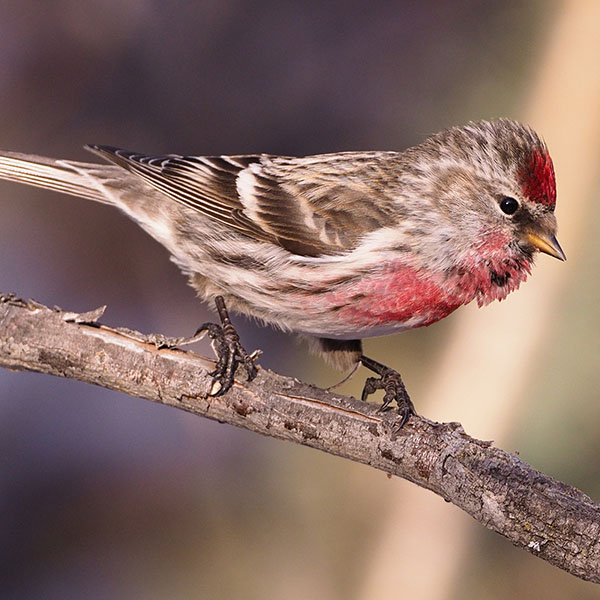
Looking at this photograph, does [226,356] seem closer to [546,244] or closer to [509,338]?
[546,244]

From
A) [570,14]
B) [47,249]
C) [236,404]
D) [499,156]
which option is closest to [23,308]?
[236,404]

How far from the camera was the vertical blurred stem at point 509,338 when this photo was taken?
7.34 ft

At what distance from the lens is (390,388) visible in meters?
1.90

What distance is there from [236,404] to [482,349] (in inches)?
41.4

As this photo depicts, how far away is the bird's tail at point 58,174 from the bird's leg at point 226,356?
509mm

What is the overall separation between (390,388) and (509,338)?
1.92 ft

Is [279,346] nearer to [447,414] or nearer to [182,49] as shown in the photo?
[447,414]

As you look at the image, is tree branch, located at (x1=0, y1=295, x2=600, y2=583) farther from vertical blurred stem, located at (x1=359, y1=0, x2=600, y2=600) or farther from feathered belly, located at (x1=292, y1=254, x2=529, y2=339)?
vertical blurred stem, located at (x1=359, y1=0, x2=600, y2=600)

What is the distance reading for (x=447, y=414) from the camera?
240cm

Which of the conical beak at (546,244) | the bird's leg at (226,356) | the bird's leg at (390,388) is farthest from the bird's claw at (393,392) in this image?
the conical beak at (546,244)

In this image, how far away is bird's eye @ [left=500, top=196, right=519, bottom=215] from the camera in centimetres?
173

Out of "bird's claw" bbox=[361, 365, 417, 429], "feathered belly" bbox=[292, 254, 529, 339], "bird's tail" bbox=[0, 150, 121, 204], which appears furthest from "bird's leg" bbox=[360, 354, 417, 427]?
"bird's tail" bbox=[0, 150, 121, 204]

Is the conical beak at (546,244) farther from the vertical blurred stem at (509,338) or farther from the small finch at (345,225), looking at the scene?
the vertical blurred stem at (509,338)

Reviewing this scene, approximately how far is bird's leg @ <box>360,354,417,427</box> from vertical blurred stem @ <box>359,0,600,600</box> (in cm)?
43
